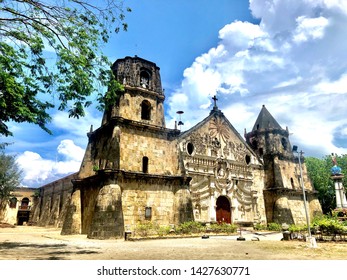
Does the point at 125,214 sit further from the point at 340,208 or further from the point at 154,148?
the point at 340,208

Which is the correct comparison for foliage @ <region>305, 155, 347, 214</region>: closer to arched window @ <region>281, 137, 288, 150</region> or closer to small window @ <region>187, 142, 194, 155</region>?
arched window @ <region>281, 137, 288, 150</region>

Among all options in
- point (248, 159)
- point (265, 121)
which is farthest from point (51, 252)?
point (265, 121)

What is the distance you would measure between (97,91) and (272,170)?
21.5m

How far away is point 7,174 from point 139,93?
2573 centimetres

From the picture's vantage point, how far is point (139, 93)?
21.7 metres

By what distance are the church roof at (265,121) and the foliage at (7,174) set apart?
103 ft

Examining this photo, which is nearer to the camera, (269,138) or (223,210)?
(223,210)

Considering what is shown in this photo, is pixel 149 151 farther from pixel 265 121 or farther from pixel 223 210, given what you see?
pixel 265 121

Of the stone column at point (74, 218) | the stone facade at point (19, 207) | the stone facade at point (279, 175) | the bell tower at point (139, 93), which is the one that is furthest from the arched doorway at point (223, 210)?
the stone facade at point (19, 207)

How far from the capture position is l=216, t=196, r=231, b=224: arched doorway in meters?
23.2

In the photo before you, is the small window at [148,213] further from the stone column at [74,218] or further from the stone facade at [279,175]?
the stone facade at [279,175]

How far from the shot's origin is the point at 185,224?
60.2 ft

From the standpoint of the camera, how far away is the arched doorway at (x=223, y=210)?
2323cm

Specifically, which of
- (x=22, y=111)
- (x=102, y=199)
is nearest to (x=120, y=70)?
(x=102, y=199)
